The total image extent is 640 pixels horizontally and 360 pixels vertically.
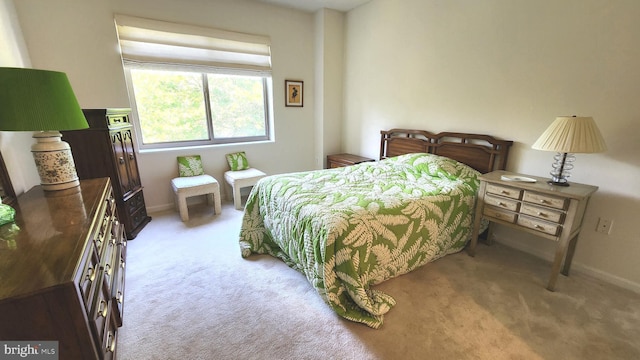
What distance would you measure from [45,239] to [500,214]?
2.81 meters

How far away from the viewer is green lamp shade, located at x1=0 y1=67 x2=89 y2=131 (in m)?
1.34

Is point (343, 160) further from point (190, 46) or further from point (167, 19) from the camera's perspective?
point (167, 19)

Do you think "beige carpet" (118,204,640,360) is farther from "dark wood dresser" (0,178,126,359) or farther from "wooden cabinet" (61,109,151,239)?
"wooden cabinet" (61,109,151,239)

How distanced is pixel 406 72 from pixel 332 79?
1236 millimetres

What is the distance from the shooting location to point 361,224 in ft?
5.67

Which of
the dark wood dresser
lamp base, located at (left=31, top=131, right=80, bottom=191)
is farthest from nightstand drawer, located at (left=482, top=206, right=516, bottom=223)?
lamp base, located at (left=31, top=131, right=80, bottom=191)

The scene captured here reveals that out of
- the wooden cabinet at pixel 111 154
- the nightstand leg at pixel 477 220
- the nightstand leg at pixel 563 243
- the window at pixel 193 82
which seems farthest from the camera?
the window at pixel 193 82

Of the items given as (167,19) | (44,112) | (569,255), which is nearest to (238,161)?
(167,19)

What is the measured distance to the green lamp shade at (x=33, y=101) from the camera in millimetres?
1337

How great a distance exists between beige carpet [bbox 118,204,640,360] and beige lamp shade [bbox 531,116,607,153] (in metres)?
1.02

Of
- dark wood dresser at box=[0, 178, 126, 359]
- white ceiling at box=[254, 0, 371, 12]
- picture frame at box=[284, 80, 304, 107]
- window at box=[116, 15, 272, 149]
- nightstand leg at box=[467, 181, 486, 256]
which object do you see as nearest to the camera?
dark wood dresser at box=[0, 178, 126, 359]

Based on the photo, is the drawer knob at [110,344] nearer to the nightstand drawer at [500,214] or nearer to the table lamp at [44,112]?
the table lamp at [44,112]

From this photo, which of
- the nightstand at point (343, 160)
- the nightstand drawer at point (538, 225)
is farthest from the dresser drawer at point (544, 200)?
the nightstand at point (343, 160)

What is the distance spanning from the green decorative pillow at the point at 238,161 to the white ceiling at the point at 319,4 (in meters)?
2.11
